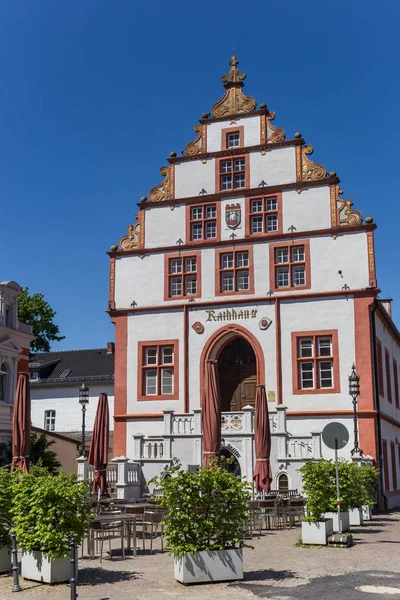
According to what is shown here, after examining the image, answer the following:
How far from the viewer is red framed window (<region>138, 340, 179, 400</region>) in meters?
31.7

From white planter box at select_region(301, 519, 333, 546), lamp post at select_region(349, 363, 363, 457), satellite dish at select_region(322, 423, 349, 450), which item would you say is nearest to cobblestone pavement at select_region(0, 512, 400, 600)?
white planter box at select_region(301, 519, 333, 546)

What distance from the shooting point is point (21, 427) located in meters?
22.6

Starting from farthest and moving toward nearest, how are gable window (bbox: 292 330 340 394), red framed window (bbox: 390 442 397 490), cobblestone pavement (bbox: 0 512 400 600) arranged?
red framed window (bbox: 390 442 397 490) < gable window (bbox: 292 330 340 394) < cobblestone pavement (bbox: 0 512 400 600)

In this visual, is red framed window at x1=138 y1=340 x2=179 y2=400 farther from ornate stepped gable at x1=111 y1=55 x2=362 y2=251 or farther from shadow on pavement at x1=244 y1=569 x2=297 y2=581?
shadow on pavement at x1=244 y1=569 x2=297 y2=581

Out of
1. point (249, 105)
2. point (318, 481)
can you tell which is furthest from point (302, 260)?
point (318, 481)

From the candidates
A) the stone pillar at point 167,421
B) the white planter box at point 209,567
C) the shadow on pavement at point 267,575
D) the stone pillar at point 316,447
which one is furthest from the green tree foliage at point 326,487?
the stone pillar at point 167,421

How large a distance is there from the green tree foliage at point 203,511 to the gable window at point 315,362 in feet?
57.6

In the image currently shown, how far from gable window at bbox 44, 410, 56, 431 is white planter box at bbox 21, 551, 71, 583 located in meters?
32.3

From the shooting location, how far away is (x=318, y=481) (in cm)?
1669

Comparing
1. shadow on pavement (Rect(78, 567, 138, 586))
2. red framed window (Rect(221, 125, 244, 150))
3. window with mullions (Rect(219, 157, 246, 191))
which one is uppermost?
red framed window (Rect(221, 125, 244, 150))

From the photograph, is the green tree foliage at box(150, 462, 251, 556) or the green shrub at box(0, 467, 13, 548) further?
the green shrub at box(0, 467, 13, 548)

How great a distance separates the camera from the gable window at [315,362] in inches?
1161

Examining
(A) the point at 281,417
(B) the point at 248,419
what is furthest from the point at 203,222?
(A) the point at 281,417

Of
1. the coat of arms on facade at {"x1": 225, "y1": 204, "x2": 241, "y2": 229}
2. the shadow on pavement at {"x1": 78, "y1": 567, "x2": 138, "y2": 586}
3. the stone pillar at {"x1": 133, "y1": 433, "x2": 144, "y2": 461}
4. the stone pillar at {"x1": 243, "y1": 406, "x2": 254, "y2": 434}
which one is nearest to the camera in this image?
the shadow on pavement at {"x1": 78, "y1": 567, "x2": 138, "y2": 586}
